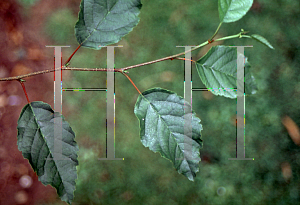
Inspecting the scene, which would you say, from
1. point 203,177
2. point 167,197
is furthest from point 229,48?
point 167,197

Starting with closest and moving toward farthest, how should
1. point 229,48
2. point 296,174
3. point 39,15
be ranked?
point 229,48 < point 296,174 < point 39,15

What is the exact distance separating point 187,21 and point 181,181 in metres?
1.09

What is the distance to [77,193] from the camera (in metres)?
1.58

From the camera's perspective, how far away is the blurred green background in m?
1.44

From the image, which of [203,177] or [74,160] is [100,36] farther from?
[203,177]

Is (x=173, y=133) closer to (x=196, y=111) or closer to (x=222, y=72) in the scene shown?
(x=222, y=72)

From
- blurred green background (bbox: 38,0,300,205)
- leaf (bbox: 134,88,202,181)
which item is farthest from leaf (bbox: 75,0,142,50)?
blurred green background (bbox: 38,0,300,205)

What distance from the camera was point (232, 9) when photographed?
0.70 metres

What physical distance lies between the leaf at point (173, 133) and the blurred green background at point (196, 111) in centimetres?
74

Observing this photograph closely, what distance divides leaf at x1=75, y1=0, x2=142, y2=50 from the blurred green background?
75cm

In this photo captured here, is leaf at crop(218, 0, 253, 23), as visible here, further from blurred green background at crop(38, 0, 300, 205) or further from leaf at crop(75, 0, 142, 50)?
blurred green background at crop(38, 0, 300, 205)

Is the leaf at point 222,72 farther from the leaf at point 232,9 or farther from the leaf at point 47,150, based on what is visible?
the leaf at point 47,150

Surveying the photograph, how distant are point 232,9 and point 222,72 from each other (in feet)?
0.65

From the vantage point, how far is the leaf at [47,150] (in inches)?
31.5
